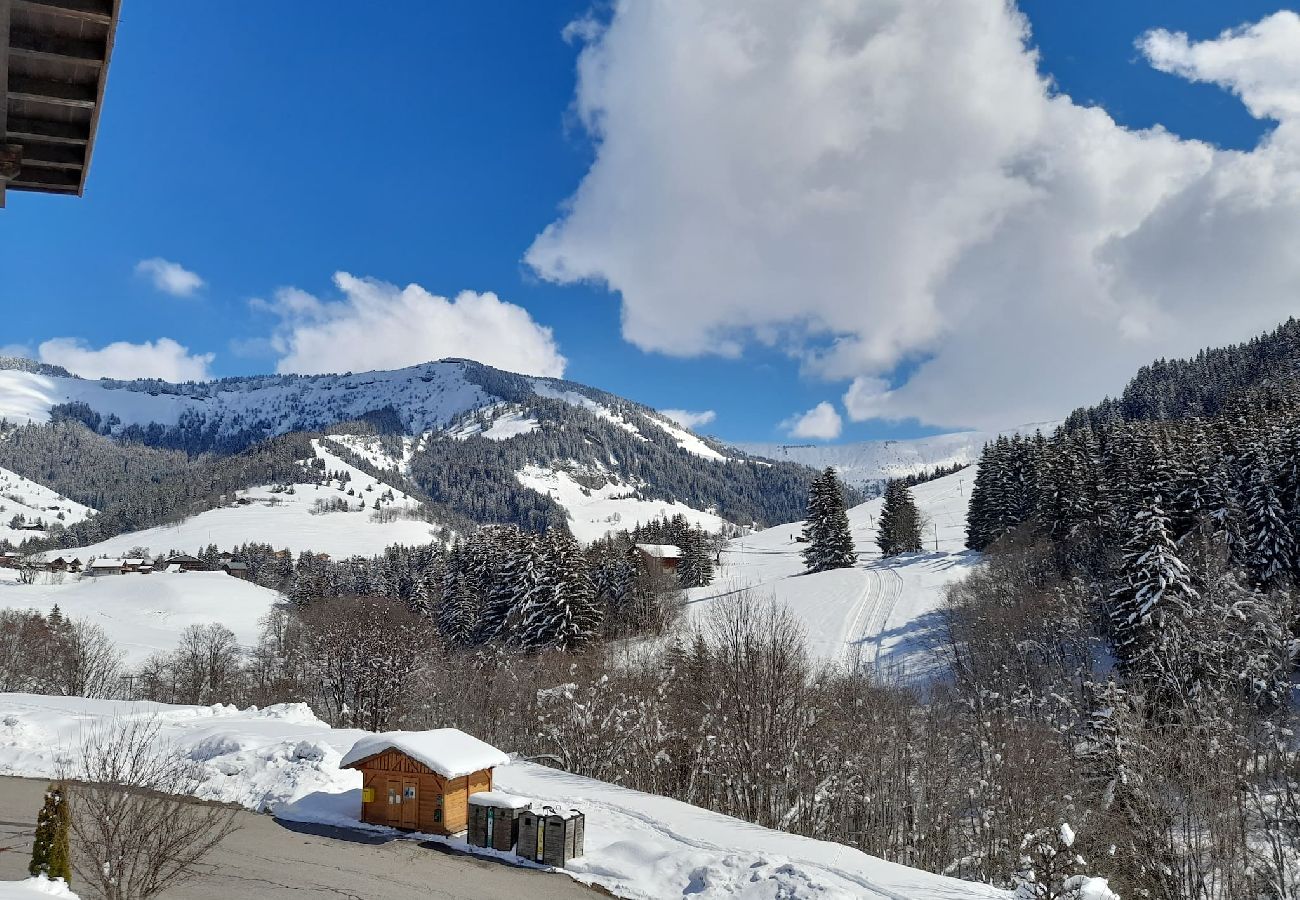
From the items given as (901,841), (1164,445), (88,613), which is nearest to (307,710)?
(901,841)

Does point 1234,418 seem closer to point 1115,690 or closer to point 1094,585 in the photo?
point 1094,585

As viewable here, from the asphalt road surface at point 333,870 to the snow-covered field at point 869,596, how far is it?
79.4ft

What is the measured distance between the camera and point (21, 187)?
17.6ft

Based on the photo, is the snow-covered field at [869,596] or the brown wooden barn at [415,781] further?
the snow-covered field at [869,596]

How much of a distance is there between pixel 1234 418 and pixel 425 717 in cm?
7567

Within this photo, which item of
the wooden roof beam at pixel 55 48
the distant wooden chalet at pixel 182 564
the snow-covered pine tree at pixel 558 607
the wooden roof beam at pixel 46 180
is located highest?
the distant wooden chalet at pixel 182 564

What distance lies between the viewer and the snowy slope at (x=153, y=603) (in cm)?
9381

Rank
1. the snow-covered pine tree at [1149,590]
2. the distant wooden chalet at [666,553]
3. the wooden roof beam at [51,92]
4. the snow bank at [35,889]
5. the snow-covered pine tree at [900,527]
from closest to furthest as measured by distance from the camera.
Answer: the wooden roof beam at [51,92] → the snow bank at [35,889] → the snow-covered pine tree at [1149,590] → the snow-covered pine tree at [900,527] → the distant wooden chalet at [666,553]

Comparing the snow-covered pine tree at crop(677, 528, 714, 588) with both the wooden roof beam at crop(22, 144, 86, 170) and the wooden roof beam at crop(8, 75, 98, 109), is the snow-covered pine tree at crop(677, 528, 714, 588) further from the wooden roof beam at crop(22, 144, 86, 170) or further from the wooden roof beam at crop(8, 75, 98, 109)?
the wooden roof beam at crop(8, 75, 98, 109)

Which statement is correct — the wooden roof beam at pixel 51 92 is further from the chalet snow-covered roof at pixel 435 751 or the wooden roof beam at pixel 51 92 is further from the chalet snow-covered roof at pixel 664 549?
the chalet snow-covered roof at pixel 664 549

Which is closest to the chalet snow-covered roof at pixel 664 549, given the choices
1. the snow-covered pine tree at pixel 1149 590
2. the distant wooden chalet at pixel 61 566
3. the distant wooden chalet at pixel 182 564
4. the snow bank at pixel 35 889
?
the snow-covered pine tree at pixel 1149 590

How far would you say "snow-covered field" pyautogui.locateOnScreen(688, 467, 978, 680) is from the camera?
194 feet

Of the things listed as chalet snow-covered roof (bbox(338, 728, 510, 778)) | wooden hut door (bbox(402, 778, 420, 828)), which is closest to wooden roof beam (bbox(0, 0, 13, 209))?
chalet snow-covered roof (bbox(338, 728, 510, 778))

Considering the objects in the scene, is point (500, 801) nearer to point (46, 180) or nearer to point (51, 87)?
point (46, 180)
